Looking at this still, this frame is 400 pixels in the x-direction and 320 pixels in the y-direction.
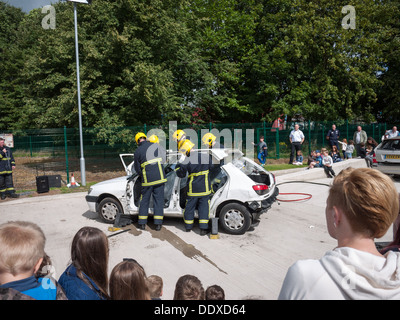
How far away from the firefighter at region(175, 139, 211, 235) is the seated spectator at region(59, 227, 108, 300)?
3641mm

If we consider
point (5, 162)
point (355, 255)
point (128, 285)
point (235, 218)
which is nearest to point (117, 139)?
point (5, 162)

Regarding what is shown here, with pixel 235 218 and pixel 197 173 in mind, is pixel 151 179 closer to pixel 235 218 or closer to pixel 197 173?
pixel 197 173

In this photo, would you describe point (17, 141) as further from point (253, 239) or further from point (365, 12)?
point (365, 12)

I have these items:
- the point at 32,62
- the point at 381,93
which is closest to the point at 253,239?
the point at 32,62

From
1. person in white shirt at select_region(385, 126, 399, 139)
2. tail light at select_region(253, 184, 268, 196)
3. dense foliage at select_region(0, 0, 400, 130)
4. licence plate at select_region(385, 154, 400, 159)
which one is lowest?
tail light at select_region(253, 184, 268, 196)

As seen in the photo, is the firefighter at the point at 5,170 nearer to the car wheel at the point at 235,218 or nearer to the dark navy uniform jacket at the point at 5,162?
the dark navy uniform jacket at the point at 5,162

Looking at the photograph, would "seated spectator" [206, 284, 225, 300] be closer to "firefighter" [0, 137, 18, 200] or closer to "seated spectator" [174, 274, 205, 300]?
"seated spectator" [174, 274, 205, 300]

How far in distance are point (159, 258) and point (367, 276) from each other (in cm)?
430

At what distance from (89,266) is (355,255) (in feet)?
5.98

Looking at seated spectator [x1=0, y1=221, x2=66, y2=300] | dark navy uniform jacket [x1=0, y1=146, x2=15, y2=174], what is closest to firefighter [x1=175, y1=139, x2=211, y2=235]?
seated spectator [x1=0, y1=221, x2=66, y2=300]

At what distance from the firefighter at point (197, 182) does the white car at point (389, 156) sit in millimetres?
8252

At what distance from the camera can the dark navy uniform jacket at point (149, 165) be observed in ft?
20.8

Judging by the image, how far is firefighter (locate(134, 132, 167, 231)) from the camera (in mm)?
6344

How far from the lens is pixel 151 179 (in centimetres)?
632
